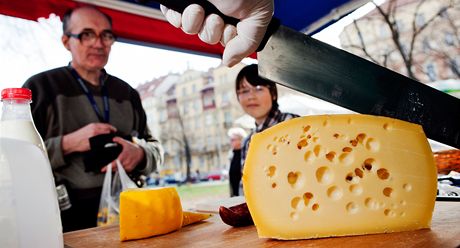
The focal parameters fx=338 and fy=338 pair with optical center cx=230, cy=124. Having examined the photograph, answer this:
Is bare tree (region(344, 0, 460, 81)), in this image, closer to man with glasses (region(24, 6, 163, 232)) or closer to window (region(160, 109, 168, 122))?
window (region(160, 109, 168, 122))

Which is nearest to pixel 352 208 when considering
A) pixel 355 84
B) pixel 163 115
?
pixel 355 84

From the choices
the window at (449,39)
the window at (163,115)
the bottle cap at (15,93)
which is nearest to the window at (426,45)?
the window at (449,39)

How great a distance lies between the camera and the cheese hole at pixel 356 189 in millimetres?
738

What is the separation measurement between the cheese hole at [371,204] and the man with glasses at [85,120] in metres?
1.50

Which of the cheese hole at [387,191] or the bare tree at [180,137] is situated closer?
the cheese hole at [387,191]

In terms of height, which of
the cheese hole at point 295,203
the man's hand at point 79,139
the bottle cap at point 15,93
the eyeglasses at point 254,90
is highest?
the eyeglasses at point 254,90

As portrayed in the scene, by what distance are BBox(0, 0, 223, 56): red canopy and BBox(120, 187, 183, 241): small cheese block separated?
1.40 meters

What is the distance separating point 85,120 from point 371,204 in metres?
1.71

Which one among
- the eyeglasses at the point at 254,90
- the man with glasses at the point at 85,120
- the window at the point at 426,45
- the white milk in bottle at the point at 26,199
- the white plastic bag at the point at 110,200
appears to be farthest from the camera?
the window at the point at 426,45

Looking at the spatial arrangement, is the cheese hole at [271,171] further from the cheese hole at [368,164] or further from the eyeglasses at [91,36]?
the eyeglasses at [91,36]

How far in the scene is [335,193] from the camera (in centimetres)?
75

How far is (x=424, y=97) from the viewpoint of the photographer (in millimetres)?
896

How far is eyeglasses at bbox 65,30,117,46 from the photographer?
2002 millimetres

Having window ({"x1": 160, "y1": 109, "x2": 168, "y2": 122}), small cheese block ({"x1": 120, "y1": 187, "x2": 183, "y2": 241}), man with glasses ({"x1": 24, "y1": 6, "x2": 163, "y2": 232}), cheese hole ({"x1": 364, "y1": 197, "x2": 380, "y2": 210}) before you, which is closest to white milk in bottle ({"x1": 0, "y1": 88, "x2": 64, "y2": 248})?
small cheese block ({"x1": 120, "y1": 187, "x2": 183, "y2": 241})
